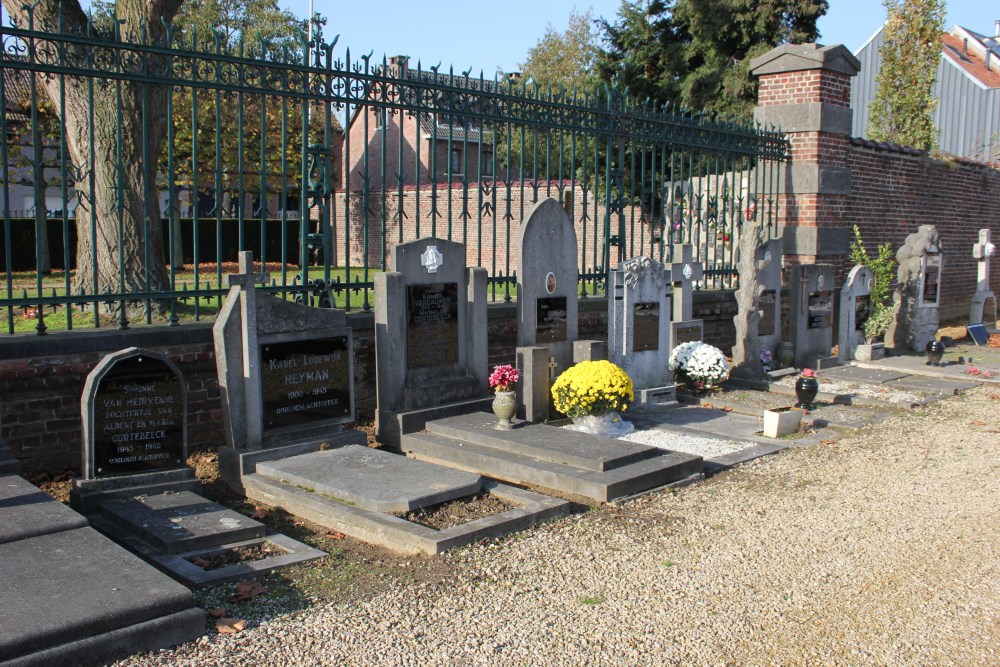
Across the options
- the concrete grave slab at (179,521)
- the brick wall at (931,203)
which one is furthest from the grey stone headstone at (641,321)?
the brick wall at (931,203)

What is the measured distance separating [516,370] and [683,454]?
1.70 meters

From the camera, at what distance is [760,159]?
12867 millimetres

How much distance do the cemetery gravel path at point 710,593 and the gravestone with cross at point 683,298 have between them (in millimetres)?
3492

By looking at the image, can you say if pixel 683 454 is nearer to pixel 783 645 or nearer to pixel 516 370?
pixel 516 370

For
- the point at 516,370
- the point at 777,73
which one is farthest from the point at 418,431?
the point at 777,73

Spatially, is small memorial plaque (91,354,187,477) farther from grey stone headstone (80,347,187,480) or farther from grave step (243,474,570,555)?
grave step (243,474,570,555)

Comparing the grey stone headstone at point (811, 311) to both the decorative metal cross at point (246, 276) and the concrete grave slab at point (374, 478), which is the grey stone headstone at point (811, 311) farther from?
the decorative metal cross at point (246, 276)

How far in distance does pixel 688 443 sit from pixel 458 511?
2929mm

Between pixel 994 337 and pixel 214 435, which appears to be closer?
pixel 214 435

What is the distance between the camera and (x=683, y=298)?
9953 mm

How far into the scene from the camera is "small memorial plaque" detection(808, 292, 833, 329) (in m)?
11.5

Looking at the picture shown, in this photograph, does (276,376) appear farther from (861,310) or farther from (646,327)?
(861,310)

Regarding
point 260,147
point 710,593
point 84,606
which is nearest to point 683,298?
point 260,147

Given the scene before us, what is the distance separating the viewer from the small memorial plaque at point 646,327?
9117mm
